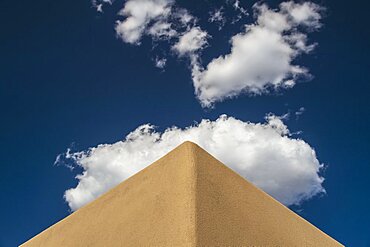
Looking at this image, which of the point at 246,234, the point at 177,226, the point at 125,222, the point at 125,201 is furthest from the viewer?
the point at 125,201

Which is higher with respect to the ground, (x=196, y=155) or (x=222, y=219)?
(x=196, y=155)

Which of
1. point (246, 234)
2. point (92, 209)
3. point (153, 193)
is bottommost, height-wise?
point (246, 234)

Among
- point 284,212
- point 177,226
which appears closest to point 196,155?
point 177,226

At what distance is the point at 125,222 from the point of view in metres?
15.1

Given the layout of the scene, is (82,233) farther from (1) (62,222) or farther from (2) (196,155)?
(2) (196,155)

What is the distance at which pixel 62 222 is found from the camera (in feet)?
66.1

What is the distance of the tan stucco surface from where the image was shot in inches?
504

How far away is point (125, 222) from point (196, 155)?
12.9ft

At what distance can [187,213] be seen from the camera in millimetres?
12836

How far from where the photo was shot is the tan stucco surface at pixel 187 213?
42.0 feet

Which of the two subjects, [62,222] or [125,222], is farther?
[62,222]

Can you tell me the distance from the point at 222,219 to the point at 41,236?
1234cm

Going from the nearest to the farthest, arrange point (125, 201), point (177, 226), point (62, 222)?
point (177, 226) < point (125, 201) < point (62, 222)

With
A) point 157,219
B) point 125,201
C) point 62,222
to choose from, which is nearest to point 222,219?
point 157,219
